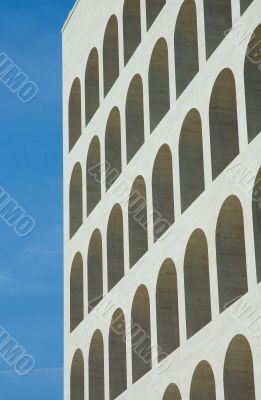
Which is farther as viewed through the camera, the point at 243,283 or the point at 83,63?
the point at 83,63

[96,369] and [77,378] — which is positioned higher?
[77,378]

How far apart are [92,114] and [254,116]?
1538cm

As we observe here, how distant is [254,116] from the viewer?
126 ft

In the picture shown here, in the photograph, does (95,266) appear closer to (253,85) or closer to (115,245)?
(115,245)

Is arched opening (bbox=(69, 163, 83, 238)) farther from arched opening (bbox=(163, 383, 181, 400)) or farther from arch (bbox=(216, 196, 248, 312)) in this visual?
arch (bbox=(216, 196, 248, 312))

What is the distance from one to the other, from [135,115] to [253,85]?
399 inches

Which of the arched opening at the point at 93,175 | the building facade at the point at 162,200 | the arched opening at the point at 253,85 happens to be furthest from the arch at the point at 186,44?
the arched opening at the point at 93,175

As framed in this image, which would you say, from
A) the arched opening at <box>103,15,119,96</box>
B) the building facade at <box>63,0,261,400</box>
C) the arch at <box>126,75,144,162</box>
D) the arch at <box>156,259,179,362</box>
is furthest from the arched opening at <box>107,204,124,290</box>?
the arched opening at <box>103,15,119,96</box>

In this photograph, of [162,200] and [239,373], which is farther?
[162,200]

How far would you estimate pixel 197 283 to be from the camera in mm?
41375

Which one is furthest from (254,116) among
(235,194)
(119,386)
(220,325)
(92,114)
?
(92,114)

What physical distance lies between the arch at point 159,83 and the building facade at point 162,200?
0.04m


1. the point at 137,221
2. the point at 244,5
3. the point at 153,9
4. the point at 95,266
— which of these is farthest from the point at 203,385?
the point at 153,9

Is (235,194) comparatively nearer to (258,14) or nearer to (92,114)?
(258,14)
